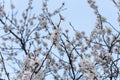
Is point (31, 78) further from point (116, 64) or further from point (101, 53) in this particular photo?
point (101, 53)

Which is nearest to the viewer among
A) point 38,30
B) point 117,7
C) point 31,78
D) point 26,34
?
point 31,78

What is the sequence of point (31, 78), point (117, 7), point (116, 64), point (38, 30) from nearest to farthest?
point (31, 78) → point (116, 64) → point (117, 7) → point (38, 30)

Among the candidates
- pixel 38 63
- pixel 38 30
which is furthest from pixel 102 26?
pixel 38 63

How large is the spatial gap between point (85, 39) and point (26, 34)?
126 cm

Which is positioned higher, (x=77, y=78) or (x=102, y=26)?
(x=102, y=26)

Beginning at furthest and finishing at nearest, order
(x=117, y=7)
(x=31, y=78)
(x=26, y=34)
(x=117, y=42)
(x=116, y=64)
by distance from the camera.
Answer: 1. (x=26, y=34)
2. (x=117, y=42)
3. (x=117, y=7)
4. (x=116, y=64)
5. (x=31, y=78)

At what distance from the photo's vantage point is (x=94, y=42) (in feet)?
23.5

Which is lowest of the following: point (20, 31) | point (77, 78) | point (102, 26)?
point (77, 78)

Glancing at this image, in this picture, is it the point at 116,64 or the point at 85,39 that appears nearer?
the point at 116,64

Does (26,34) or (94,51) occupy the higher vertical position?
(26,34)

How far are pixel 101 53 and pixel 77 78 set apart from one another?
111 cm

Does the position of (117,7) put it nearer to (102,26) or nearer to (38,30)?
(102,26)

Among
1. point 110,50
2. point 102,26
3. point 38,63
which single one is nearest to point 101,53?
point 110,50

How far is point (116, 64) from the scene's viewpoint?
587 centimetres
